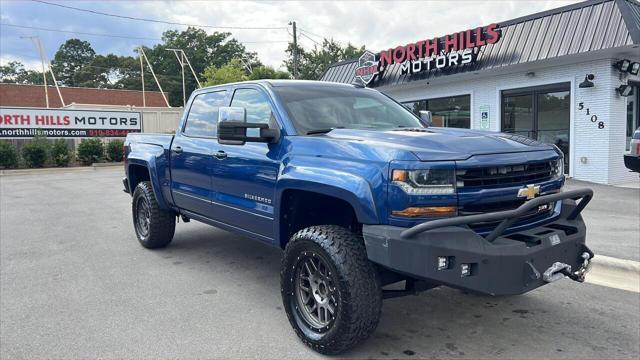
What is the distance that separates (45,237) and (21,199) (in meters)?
5.39

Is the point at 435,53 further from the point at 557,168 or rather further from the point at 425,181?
the point at 425,181

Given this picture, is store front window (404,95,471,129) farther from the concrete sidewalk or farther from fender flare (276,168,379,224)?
fender flare (276,168,379,224)

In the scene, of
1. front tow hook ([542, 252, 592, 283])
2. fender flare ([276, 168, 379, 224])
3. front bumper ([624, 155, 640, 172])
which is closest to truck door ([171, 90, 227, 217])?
fender flare ([276, 168, 379, 224])

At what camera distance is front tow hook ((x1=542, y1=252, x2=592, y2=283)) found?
9.76ft

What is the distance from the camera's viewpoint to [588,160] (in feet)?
41.1

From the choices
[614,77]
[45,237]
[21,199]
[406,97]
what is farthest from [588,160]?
[21,199]

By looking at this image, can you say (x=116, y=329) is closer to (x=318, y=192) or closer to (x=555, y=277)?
(x=318, y=192)

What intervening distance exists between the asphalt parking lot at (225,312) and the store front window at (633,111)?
7.95 meters

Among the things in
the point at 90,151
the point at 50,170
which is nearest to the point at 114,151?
the point at 90,151

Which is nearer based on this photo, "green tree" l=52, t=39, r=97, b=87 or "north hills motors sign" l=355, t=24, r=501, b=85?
"north hills motors sign" l=355, t=24, r=501, b=85

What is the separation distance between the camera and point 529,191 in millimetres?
3225

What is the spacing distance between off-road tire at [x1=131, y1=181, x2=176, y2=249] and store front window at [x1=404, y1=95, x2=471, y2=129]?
35.3 ft

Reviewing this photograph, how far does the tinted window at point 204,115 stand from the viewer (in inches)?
200

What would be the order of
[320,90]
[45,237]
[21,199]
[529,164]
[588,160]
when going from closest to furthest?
[529,164] → [320,90] → [45,237] → [21,199] → [588,160]
